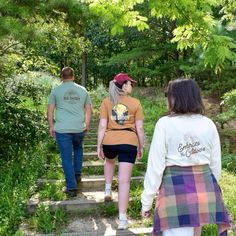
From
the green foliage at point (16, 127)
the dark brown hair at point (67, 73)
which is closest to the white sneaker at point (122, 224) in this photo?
the dark brown hair at point (67, 73)

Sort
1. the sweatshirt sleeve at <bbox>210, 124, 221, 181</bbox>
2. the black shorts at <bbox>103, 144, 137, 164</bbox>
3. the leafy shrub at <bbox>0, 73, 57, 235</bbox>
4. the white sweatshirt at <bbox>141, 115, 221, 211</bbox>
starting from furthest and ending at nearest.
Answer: the leafy shrub at <bbox>0, 73, 57, 235</bbox>
the black shorts at <bbox>103, 144, 137, 164</bbox>
the sweatshirt sleeve at <bbox>210, 124, 221, 181</bbox>
the white sweatshirt at <bbox>141, 115, 221, 211</bbox>

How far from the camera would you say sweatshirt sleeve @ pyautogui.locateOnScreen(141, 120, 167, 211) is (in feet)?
9.93

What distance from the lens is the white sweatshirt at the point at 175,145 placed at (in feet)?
9.93

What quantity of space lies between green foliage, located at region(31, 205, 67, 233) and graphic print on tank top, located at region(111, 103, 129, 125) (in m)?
1.42

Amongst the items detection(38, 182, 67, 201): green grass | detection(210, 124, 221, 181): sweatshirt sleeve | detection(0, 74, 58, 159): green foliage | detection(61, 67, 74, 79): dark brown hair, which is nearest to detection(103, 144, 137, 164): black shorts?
detection(38, 182, 67, 201): green grass

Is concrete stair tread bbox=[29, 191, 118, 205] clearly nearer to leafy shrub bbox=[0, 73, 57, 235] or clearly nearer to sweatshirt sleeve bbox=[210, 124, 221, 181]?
leafy shrub bbox=[0, 73, 57, 235]

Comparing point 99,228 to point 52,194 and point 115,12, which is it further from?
point 115,12

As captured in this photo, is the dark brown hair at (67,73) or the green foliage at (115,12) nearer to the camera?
the green foliage at (115,12)

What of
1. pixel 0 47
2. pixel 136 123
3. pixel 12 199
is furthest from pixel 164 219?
pixel 0 47

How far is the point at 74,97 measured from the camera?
240 inches

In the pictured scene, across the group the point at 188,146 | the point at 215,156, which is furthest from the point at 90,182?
the point at 188,146

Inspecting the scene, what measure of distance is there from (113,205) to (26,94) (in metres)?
7.13

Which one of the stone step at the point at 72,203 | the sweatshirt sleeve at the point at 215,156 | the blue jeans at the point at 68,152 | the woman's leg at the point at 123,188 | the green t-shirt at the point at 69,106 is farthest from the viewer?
the green t-shirt at the point at 69,106

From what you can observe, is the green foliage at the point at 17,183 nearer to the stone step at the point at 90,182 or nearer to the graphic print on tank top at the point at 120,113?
the stone step at the point at 90,182
